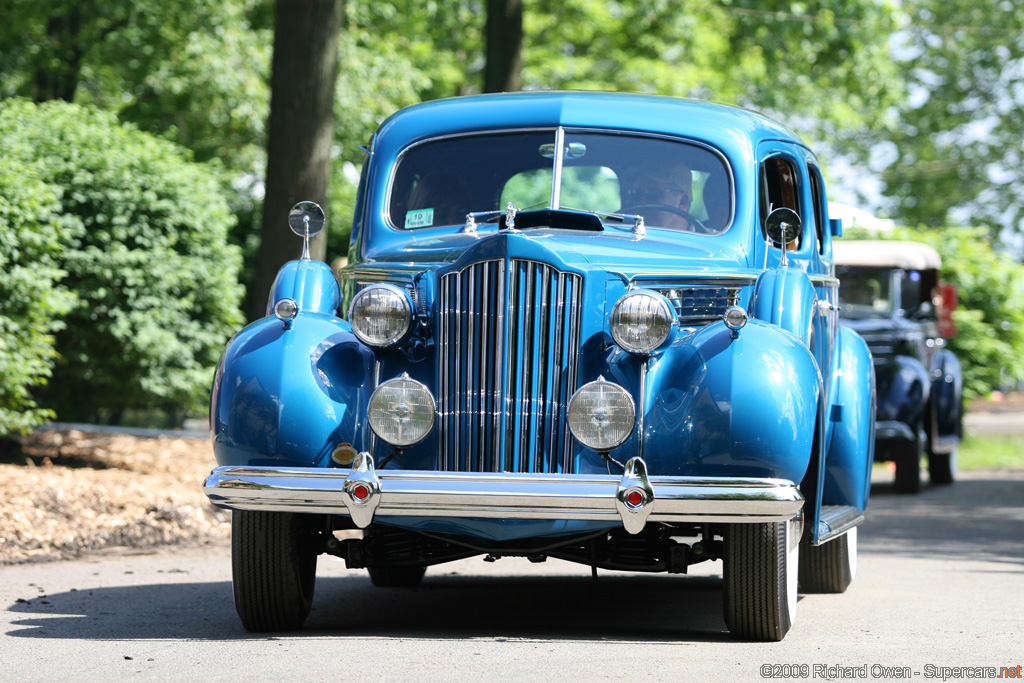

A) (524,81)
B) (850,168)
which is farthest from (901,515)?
(850,168)

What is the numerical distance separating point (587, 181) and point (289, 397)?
1.89 m

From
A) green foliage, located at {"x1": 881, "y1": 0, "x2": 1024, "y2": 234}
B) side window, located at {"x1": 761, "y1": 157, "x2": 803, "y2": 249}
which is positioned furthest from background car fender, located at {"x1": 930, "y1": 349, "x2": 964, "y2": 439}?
green foliage, located at {"x1": 881, "y1": 0, "x2": 1024, "y2": 234}

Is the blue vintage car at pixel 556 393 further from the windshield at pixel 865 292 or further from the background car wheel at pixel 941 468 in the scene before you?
the background car wheel at pixel 941 468

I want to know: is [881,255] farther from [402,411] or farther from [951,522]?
[402,411]

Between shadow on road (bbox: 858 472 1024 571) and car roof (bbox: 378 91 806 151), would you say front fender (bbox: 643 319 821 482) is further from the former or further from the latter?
shadow on road (bbox: 858 472 1024 571)

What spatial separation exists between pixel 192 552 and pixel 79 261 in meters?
3.48

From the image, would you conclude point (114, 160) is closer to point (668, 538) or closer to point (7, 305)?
point (7, 305)

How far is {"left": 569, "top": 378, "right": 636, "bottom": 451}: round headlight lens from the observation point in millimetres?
4945

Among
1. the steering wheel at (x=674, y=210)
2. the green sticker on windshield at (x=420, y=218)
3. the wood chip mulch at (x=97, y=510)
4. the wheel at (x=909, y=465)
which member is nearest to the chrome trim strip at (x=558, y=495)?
the steering wheel at (x=674, y=210)

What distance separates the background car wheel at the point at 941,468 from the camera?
14.6m

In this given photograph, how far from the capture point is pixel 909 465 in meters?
13.6

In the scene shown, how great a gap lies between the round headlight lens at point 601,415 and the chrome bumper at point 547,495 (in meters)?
0.27

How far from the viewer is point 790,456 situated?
16.2ft

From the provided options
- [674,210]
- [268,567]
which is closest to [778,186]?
[674,210]
